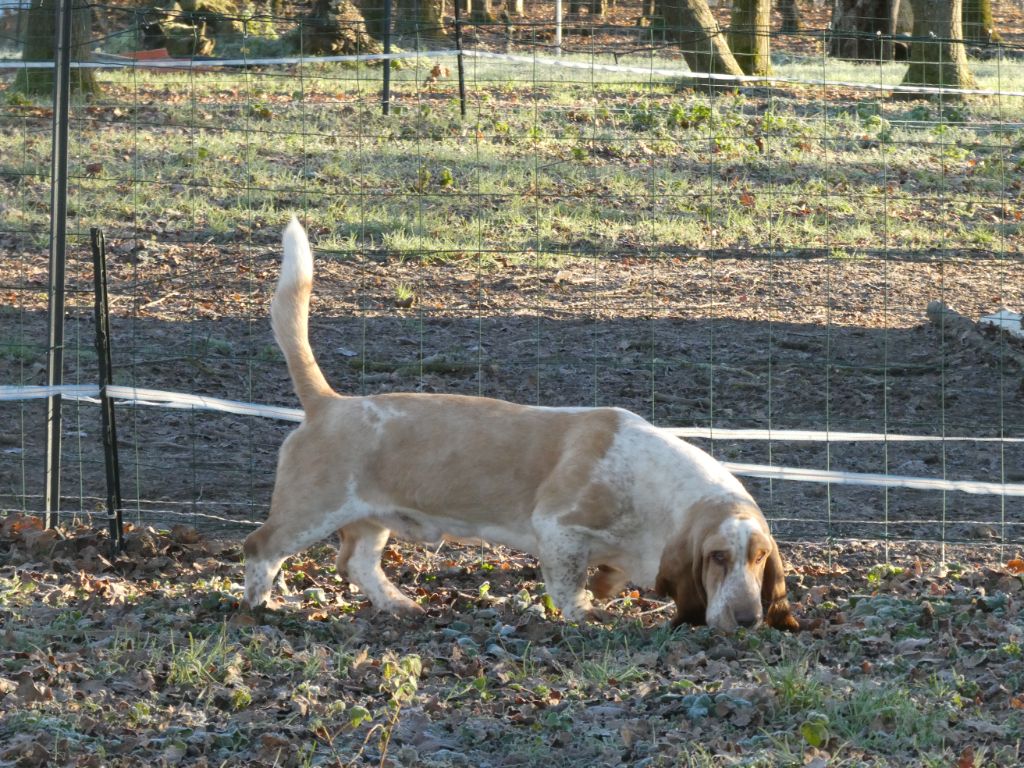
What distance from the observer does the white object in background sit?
9.90 metres

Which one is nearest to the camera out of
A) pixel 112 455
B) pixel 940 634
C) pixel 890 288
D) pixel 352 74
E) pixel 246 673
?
pixel 246 673

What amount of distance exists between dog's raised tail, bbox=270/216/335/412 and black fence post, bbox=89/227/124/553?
911 millimetres

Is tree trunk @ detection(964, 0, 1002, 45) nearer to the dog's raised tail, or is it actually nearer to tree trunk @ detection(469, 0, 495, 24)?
tree trunk @ detection(469, 0, 495, 24)

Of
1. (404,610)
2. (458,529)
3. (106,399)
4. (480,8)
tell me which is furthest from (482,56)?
(480,8)

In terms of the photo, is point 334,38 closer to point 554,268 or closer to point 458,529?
point 554,268

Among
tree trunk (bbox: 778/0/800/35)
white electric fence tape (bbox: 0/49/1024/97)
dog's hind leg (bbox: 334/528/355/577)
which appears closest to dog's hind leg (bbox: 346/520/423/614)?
dog's hind leg (bbox: 334/528/355/577)

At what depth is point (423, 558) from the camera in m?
6.94

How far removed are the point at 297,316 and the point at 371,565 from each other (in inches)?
43.8

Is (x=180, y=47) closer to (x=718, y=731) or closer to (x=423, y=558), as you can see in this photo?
(x=423, y=558)

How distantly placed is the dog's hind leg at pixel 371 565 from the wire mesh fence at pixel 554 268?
1.23 metres

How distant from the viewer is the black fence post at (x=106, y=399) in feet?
21.2

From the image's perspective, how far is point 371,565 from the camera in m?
6.15

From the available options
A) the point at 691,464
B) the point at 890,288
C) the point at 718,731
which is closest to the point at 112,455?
the point at 691,464

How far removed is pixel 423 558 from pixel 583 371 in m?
2.84
